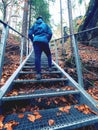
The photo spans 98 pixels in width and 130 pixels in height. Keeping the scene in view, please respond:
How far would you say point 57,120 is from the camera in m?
2.62

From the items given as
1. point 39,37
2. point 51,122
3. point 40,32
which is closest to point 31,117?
point 51,122

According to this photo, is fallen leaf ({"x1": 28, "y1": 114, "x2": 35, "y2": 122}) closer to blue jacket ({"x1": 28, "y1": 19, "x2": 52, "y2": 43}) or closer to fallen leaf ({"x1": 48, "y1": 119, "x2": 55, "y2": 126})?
fallen leaf ({"x1": 48, "y1": 119, "x2": 55, "y2": 126})

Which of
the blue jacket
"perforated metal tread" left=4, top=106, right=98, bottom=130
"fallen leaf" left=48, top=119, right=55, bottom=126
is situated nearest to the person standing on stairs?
the blue jacket

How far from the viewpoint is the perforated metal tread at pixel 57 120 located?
7.97ft

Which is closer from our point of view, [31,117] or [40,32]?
[31,117]

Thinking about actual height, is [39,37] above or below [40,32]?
below

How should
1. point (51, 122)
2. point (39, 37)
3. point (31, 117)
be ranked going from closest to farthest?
1. point (51, 122)
2. point (31, 117)
3. point (39, 37)

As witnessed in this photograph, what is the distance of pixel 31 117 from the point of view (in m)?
2.71

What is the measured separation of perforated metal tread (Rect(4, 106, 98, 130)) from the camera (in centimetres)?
243

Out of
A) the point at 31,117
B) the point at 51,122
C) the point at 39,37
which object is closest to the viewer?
the point at 51,122

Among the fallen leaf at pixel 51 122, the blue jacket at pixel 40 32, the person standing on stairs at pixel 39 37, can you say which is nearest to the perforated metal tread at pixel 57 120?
the fallen leaf at pixel 51 122

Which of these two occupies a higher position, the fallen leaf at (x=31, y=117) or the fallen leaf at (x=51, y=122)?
the fallen leaf at (x=31, y=117)

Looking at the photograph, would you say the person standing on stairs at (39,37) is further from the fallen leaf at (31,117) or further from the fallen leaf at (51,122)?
the fallen leaf at (51,122)

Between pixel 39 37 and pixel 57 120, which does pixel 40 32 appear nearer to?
pixel 39 37
